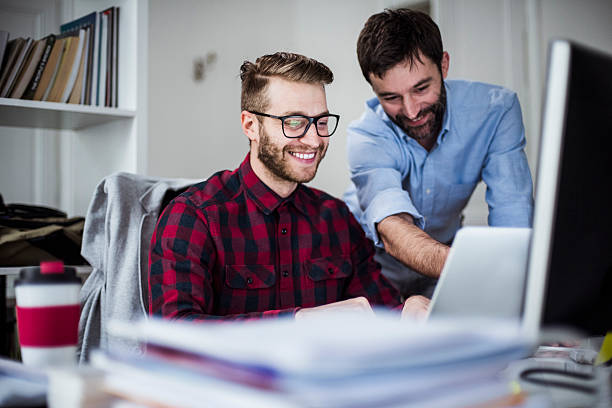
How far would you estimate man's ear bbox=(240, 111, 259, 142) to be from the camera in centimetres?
157

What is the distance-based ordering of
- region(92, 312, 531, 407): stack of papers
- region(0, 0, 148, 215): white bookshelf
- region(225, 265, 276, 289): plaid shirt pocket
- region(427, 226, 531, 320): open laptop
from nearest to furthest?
region(92, 312, 531, 407): stack of papers < region(427, 226, 531, 320): open laptop < region(225, 265, 276, 289): plaid shirt pocket < region(0, 0, 148, 215): white bookshelf

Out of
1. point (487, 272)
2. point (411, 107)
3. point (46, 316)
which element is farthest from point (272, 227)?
point (46, 316)

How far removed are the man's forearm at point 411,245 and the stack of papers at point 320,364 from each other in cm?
105

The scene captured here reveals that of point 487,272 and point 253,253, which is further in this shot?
point 253,253

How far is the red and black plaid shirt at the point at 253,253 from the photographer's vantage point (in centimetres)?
132

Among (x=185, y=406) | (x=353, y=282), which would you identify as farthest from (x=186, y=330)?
(x=353, y=282)

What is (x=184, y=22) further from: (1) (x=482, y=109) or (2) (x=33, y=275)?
(2) (x=33, y=275)

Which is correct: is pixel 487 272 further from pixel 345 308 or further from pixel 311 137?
pixel 311 137

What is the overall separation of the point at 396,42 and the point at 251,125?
60cm

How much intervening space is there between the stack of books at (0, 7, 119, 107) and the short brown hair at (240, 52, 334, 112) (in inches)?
29.7

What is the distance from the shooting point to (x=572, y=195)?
0.63 meters

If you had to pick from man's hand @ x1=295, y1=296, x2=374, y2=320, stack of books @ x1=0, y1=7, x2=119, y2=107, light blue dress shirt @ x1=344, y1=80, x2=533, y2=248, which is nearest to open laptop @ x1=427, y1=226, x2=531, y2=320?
man's hand @ x1=295, y1=296, x2=374, y2=320

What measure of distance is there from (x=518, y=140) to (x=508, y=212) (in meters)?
0.27

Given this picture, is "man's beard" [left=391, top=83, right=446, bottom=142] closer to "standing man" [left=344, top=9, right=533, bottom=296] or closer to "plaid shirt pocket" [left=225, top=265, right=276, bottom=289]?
"standing man" [left=344, top=9, right=533, bottom=296]
